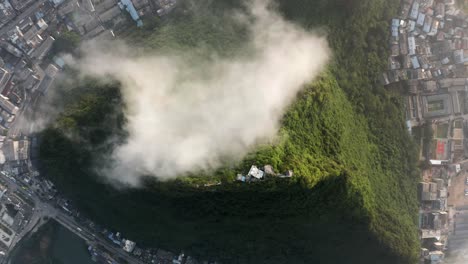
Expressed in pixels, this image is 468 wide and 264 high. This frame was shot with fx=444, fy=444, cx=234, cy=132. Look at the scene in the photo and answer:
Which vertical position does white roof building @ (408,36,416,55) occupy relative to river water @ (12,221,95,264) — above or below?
above

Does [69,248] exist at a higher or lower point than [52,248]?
lower

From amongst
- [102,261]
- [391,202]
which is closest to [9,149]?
[102,261]

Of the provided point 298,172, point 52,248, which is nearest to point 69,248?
point 52,248

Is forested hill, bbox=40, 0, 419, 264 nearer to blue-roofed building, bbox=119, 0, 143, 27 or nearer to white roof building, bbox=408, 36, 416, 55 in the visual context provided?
blue-roofed building, bbox=119, 0, 143, 27

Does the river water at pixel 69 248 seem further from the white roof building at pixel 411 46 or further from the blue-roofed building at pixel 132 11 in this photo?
the white roof building at pixel 411 46

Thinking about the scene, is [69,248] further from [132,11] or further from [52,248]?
[132,11]

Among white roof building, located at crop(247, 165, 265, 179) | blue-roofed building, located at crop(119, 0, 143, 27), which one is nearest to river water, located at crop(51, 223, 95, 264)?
blue-roofed building, located at crop(119, 0, 143, 27)

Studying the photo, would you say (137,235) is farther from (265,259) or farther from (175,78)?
(175,78)
